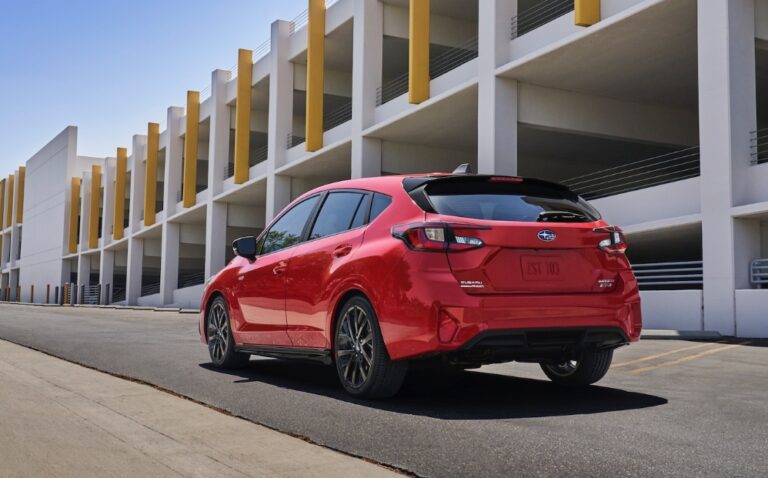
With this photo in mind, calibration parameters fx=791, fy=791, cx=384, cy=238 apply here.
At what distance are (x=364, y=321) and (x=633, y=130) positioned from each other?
61.5 feet

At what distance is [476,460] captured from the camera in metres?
4.12

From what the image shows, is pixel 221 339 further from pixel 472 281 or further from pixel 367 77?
pixel 367 77

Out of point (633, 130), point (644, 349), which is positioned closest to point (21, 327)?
point (644, 349)

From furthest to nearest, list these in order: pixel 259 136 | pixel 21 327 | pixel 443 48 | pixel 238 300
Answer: pixel 259 136, pixel 443 48, pixel 21 327, pixel 238 300

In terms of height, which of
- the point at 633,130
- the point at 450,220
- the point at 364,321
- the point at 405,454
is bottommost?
the point at 405,454

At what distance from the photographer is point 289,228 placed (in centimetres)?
761

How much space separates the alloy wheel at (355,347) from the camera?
5977 mm

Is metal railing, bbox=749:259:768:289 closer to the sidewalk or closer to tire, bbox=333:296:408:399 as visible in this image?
tire, bbox=333:296:408:399

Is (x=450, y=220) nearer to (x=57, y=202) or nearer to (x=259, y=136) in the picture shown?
(x=259, y=136)

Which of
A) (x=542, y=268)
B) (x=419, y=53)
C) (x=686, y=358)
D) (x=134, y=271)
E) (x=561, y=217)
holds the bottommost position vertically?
(x=686, y=358)

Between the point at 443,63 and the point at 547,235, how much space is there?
993 inches

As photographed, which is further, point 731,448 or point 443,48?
point 443,48

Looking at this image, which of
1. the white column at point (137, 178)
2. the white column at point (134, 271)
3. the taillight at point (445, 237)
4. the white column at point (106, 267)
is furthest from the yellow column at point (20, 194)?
the taillight at point (445, 237)

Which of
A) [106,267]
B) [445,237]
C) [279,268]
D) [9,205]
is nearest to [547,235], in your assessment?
[445,237]
